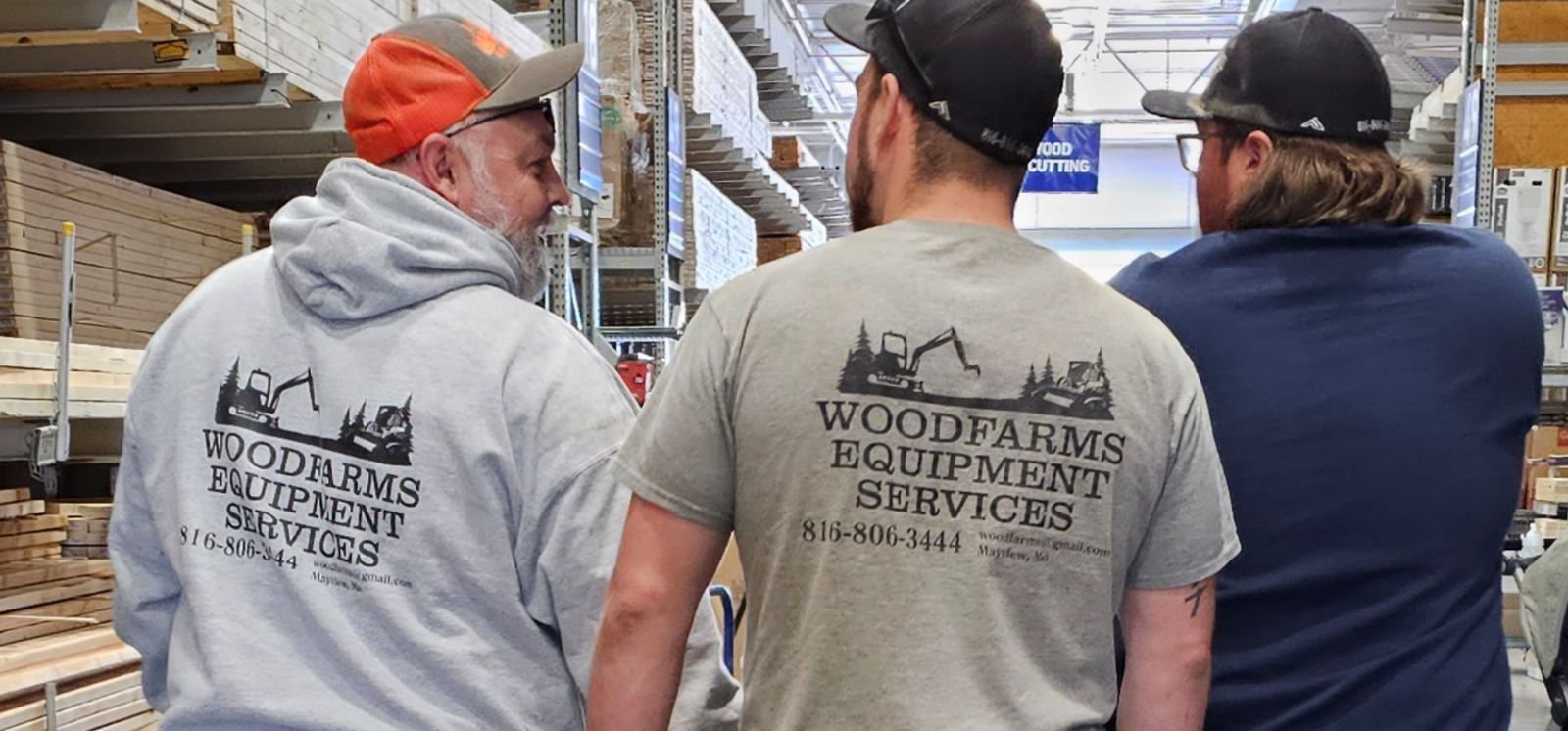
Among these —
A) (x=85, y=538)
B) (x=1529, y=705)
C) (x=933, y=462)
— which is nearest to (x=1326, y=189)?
(x=933, y=462)

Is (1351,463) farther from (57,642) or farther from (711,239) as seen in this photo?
(711,239)

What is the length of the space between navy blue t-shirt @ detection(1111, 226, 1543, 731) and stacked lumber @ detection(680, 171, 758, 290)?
18.1 ft

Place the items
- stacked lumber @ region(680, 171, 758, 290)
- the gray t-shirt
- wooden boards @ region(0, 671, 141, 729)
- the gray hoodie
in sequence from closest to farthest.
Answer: the gray t-shirt, the gray hoodie, wooden boards @ region(0, 671, 141, 729), stacked lumber @ region(680, 171, 758, 290)

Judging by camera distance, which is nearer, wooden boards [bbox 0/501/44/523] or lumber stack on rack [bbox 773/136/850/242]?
wooden boards [bbox 0/501/44/523]

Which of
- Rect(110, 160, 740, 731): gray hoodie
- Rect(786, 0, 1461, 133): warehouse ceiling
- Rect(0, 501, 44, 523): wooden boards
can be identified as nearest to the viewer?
Rect(110, 160, 740, 731): gray hoodie

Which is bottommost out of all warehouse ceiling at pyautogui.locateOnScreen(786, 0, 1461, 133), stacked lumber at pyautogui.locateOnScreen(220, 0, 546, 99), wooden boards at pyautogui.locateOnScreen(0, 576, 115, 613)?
wooden boards at pyautogui.locateOnScreen(0, 576, 115, 613)

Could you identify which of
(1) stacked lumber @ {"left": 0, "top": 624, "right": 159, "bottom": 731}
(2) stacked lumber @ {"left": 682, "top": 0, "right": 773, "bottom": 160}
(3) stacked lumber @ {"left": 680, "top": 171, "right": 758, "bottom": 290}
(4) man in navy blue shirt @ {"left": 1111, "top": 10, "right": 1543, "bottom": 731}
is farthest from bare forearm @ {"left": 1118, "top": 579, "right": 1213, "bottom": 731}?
(2) stacked lumber @ {"left": 682, "top": 0, "right": 773, "bottom": 160}

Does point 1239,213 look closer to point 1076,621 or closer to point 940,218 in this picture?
point 940,218

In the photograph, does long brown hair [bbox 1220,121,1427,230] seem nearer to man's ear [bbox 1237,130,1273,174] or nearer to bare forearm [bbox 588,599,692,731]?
man's ear [bbox 1237,130,1273,174]

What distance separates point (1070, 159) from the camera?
1747cm

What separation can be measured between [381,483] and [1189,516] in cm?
96

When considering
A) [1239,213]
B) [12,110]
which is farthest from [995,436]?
[12,110]

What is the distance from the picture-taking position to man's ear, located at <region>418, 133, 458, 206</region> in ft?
6.56

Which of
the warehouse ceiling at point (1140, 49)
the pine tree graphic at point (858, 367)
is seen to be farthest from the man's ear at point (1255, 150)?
the warehouse ceiling at point (1140, 49)
